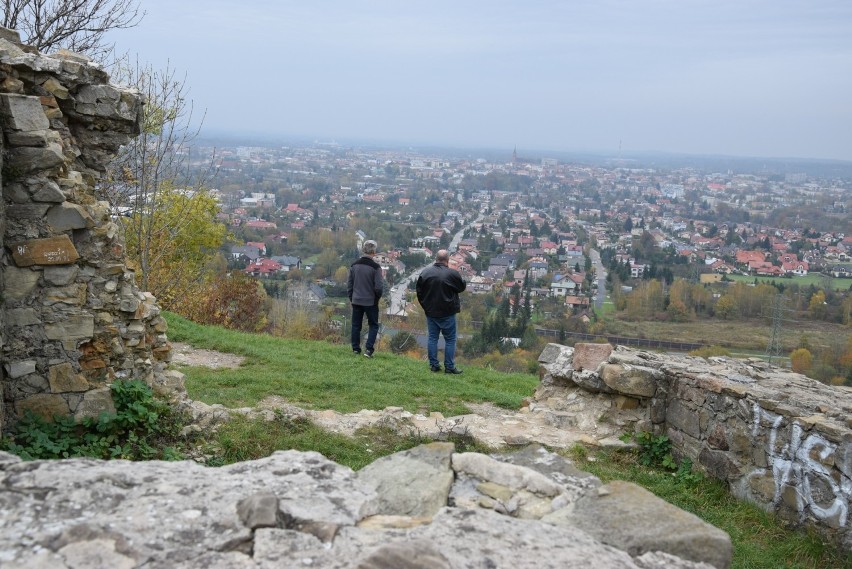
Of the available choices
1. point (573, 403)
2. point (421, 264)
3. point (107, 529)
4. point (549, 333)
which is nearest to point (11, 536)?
point (107, 529)

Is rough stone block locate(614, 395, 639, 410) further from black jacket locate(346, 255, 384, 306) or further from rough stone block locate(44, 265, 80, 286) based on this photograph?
rough stone block locate(44, 265, 80, 286)

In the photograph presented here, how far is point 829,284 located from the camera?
4966 cm

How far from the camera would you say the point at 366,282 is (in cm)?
1097

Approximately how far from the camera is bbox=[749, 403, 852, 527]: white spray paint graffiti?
545cm

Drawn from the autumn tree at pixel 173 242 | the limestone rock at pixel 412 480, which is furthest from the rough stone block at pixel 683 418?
the autumn tree at pixel 173 242

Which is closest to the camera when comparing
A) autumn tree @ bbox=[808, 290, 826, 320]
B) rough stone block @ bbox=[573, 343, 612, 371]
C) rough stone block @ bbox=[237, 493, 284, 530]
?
rough stone block @ bbox=[237, 493, 284, 530]

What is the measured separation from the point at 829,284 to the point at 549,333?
26.4 metres

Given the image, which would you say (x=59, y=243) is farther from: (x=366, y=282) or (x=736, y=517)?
(x=736, y=517)

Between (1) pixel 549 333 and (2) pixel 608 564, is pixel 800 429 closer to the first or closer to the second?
(2) pixel 608 564

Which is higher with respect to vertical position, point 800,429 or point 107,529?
point 107,529

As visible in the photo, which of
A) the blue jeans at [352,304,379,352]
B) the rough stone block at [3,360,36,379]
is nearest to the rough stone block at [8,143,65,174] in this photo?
the rough stone block at [3,360,36,379]

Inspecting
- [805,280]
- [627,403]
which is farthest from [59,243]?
[805,280]

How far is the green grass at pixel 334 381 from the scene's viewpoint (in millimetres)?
8969

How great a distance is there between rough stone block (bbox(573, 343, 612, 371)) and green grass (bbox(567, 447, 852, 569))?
160 centimetres
